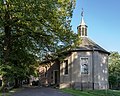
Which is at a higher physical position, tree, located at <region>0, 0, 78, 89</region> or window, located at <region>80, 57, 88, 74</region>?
tree, located at <region>0, 0, 78, 89</region>

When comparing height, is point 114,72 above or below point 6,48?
below

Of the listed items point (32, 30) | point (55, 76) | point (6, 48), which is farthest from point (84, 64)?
point (32, 30)

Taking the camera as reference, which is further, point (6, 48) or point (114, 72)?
point (114, 72)

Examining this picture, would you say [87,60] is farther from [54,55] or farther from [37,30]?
[37,30]

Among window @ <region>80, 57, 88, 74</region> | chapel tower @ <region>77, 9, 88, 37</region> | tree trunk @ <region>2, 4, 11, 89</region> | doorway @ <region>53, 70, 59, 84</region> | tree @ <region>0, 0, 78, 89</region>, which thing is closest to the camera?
tree @ <region>0, 0, 78, 89</region>

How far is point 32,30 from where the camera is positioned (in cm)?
2331

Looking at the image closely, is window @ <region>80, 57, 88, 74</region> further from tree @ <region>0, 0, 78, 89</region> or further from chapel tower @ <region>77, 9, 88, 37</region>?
tree @ <region>0, 0, 78, 89</region>

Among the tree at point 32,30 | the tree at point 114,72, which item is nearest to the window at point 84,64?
the tree at point 32,30

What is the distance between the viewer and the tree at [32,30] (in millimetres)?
21337

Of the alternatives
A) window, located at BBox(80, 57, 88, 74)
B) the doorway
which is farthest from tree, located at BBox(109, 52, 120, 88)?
window, located at BBox(80, 57, 88, 74)

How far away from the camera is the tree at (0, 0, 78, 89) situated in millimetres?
21337

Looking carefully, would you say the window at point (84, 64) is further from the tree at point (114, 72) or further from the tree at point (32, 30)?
the tree at point (114, 72)

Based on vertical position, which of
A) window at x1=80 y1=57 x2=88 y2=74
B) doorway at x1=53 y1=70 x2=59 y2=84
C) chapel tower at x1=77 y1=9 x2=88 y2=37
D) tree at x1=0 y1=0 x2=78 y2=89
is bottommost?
doorway at x1=53 y1=70 x2=59 y2=84

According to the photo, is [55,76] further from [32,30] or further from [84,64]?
[32,30]
